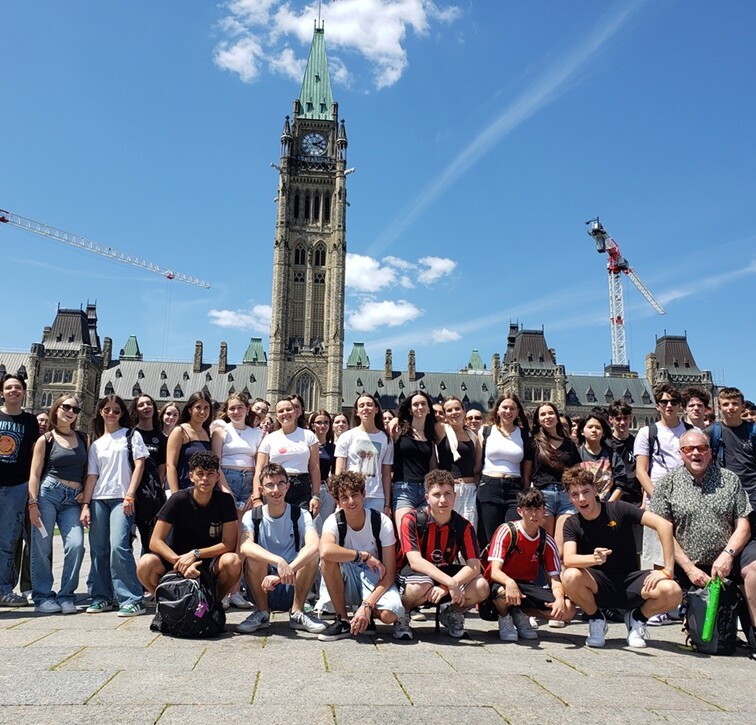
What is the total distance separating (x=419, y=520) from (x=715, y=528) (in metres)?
2.79

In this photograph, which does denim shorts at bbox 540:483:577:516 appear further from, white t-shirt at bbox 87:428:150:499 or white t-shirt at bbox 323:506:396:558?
white t-shirt at bbox 87:428:150:499

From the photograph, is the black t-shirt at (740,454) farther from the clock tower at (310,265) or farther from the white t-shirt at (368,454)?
the clock tower at (310,265)

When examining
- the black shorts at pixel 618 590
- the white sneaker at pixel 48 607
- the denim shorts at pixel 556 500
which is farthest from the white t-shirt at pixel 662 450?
the white sneaker at pixel 48 607

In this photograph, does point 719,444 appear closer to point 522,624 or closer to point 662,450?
point 662,450

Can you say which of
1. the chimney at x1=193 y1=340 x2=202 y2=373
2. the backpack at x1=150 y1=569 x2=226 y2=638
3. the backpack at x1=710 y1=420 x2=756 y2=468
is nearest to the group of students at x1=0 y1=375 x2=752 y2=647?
the backpack at x1=150 y1=569 x2=226 y2=638

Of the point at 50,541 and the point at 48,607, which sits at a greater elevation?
the point at 50,541

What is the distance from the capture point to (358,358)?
297ft

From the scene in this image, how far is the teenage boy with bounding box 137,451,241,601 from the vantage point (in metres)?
6.42

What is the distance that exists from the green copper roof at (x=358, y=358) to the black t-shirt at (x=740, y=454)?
82.2m

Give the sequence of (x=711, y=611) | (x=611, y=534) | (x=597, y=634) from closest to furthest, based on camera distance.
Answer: (x=711, y=611)
(x=597, y=634)
(x=611, y=534)

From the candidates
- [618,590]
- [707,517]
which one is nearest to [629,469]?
[707,517]

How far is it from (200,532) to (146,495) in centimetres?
145

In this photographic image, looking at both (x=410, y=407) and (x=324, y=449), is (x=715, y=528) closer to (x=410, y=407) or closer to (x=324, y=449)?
(x=410, y=407)

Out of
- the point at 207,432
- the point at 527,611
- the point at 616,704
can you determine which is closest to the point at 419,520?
the point at 527,611
